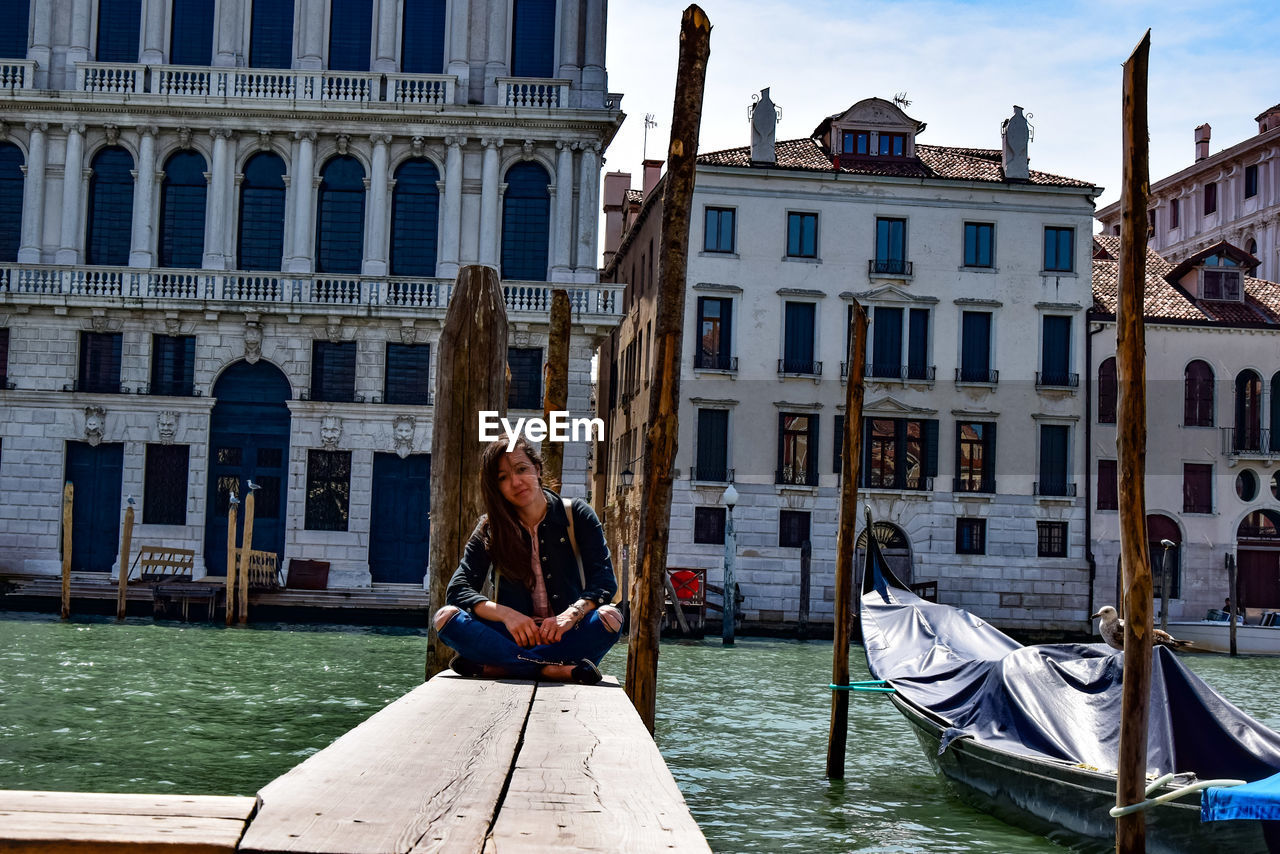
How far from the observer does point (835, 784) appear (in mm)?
10703

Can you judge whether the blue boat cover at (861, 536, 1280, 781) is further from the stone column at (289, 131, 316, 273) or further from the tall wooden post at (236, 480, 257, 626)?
the stone column at (289, 131, 316, 273)

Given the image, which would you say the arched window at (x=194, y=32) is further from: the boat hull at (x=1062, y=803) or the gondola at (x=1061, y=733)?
the boat hull at (x=1062, y=803)

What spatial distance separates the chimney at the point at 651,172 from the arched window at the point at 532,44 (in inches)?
317

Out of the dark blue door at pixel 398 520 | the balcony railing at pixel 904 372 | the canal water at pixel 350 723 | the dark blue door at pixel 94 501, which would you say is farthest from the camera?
the balcony railing at pixel 904 372

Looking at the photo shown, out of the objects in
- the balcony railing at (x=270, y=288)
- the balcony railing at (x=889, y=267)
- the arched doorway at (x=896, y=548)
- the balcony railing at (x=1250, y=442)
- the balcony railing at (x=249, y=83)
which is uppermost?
the balcony railing at (x=249, y=83)

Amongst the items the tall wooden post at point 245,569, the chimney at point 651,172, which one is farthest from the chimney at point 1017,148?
the tall wooden post at point 245,569

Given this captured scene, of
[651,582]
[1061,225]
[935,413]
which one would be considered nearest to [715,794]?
[651,582]

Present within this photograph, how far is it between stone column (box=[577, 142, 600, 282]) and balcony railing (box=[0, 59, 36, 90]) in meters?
11.4

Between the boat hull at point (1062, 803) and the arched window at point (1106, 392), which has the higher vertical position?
the arched window at point (1106, 392)

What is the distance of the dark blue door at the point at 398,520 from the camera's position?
93.0ft

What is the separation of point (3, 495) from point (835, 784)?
22.7 metres

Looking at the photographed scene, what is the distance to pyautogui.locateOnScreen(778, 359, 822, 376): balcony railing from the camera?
3089 centimetres

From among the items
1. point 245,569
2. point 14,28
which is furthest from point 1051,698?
point 14,28

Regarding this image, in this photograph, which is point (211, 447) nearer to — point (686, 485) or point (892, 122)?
point (686, 485)
